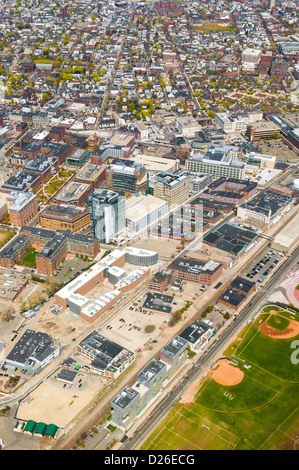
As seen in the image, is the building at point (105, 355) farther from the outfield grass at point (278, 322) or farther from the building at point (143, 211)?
the building at point (143, 211)

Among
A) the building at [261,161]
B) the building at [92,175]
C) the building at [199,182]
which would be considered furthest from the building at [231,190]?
the building at [92,175]

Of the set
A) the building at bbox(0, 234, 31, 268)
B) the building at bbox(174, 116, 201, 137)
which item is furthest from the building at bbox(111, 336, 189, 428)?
the building at bbox(174, 116, 201, 137)

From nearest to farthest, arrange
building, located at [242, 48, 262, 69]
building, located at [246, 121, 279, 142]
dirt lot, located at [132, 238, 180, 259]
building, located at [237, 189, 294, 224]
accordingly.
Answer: dirt lot, located at [132, 238, 180, 259] < building, located at [237, 189, 294, 224] < building, located at [246, 121, 279, 142] < building, located at [242, 48, 262, 69]

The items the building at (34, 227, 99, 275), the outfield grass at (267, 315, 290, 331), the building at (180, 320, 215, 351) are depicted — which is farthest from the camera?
the building at (34, 227, 99, 275)

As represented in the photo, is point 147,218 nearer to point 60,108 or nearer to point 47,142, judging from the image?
point 47,142

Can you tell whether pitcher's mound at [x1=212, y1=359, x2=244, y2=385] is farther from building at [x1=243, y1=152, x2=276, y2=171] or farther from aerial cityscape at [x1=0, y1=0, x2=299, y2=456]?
building at [x1=243, y1=152, x2=276, y2=171]

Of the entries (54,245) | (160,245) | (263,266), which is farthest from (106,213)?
(263,266)
